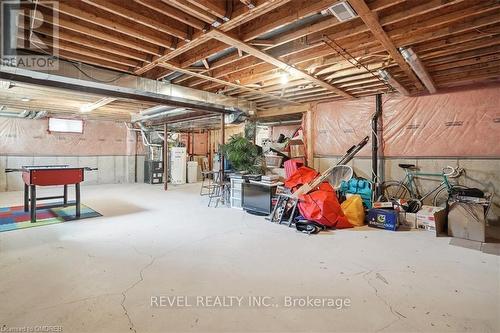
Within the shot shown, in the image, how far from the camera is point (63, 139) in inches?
330

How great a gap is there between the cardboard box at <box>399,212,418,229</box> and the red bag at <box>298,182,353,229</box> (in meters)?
0.86

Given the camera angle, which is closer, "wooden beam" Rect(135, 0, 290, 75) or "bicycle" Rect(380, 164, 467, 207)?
"wooden beam" Rect(135, 0, 290, 75)

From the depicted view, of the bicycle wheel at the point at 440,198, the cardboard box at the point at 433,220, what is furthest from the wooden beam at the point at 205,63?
the bicycle wheel at the point at 440,198

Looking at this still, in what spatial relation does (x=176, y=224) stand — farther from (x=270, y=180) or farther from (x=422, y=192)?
(x=422, y=192)

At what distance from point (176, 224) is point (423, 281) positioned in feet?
10.9

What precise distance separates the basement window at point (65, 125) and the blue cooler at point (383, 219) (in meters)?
9.28

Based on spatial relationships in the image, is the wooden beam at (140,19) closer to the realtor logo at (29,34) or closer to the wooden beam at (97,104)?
the realtor logo at (29,34)

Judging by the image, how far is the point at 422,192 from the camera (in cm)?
486

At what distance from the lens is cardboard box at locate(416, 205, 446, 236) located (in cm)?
379

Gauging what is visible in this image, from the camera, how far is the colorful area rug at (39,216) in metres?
4.00

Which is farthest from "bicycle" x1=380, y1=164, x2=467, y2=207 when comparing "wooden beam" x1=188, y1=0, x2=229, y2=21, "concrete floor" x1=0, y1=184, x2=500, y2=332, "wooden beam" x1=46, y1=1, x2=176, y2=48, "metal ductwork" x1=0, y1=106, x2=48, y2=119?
"metal ductwork" x1=0, y1=106, x2=48, y2=119

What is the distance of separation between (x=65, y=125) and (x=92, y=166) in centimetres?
157

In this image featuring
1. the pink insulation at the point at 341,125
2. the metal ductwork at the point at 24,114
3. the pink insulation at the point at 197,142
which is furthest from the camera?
the pink insulation at the point at 197,142

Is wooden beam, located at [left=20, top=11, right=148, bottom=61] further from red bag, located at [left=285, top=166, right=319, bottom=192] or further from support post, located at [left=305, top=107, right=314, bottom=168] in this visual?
support post, located at [left=305, top=107, right=314, bottom=168]
